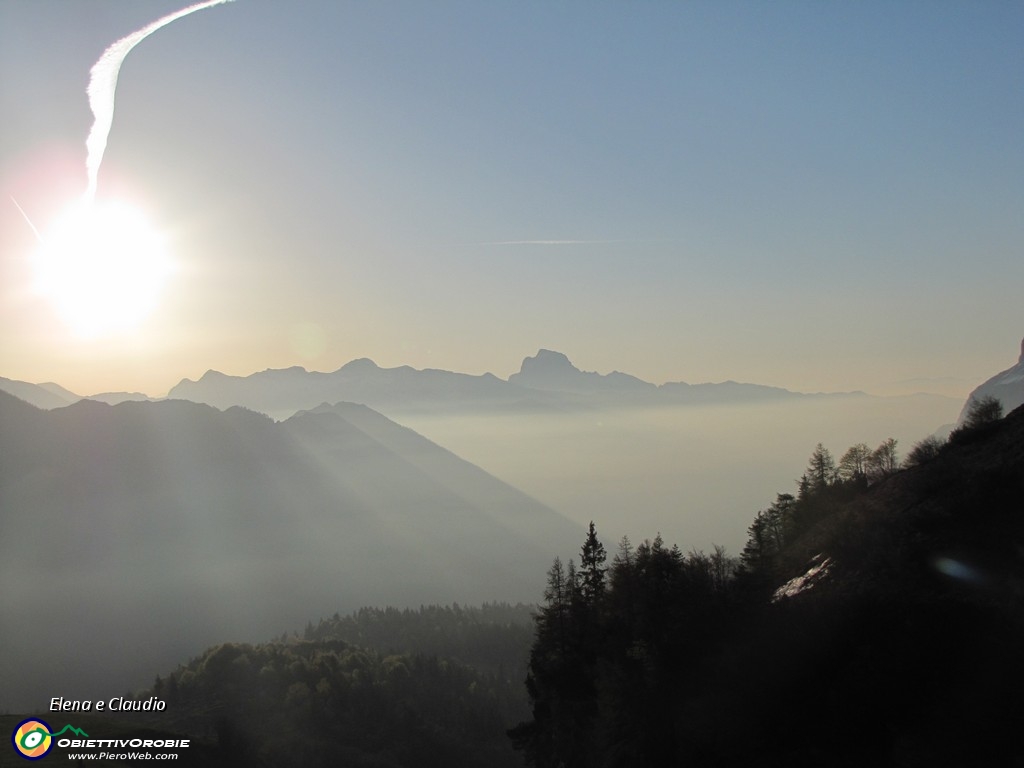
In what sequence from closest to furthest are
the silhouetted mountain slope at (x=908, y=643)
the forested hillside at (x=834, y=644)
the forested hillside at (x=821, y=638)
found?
1. the silhouetted mountain slope at (x=908, y=643)
2. the forested hillside at (x=834, y=644)
3. the forested hillside at (x=821, y=638)

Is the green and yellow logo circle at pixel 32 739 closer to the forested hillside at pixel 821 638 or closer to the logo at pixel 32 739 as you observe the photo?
the logo at pixel 32 739

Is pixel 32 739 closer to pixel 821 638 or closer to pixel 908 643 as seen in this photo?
pixel 821 638

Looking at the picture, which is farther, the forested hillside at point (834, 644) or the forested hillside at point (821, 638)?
the forested hillside at point (821, 638)

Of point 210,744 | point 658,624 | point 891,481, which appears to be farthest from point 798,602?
point 210,744

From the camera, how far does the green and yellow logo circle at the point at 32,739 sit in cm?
6494

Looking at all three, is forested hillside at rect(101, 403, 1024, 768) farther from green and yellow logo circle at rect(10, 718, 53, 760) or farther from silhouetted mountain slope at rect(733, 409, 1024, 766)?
green and yellow logo circle at rect(10, 718, 53, 760)

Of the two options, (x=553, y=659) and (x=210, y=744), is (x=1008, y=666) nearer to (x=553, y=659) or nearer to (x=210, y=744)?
(x=553, y=659)

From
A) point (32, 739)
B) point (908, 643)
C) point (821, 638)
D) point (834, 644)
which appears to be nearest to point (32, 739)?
point (32, 739)

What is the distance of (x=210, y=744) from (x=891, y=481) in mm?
94331

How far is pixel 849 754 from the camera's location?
1055 inches

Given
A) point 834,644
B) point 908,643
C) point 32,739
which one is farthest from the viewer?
point 32,739

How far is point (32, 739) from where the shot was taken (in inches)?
2628

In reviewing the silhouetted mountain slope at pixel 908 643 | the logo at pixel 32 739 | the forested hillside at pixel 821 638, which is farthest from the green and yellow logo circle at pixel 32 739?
the silhouetted mountain slope at pixel 908 643

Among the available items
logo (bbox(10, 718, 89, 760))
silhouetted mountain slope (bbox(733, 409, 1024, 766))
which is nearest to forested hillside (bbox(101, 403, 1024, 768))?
silhouetted mountain slope (bbox(733, 409, 1024, 766))
